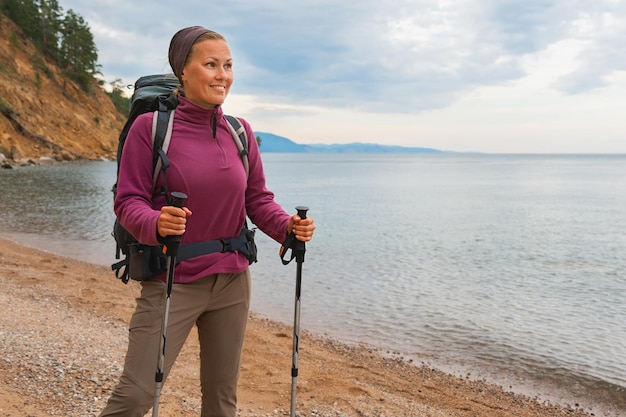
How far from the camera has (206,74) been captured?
3.00m

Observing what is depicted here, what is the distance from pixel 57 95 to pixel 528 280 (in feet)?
224

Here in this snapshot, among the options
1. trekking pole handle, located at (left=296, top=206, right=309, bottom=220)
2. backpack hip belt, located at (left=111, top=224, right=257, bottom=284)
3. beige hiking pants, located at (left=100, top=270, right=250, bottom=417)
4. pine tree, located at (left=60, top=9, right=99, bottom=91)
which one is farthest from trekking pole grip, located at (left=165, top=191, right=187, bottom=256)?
pine tree, located at (left=60, top=9, right=99, bottom=91)

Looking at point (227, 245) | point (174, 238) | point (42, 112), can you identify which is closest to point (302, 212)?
point (227, 245)

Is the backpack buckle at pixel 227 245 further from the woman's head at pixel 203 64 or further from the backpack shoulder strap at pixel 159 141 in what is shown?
the woman's head at pixel 203 64

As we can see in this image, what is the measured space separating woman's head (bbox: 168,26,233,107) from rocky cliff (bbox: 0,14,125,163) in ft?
186

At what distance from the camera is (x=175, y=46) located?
3.10 meters

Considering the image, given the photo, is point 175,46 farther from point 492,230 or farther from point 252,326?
point 492,230

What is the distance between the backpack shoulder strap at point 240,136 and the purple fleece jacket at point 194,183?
3cm

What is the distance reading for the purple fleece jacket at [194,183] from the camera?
283 cm

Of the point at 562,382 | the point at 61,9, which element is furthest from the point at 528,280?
the point at 61,9

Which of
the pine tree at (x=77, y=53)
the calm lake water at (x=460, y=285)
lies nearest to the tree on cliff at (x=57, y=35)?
the pine tree at (x=77, y=53)

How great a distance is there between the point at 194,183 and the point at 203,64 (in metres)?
0.65

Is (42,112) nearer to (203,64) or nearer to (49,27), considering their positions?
(49,27)

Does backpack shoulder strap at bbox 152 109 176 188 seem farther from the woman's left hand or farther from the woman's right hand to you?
the woman's left hand
